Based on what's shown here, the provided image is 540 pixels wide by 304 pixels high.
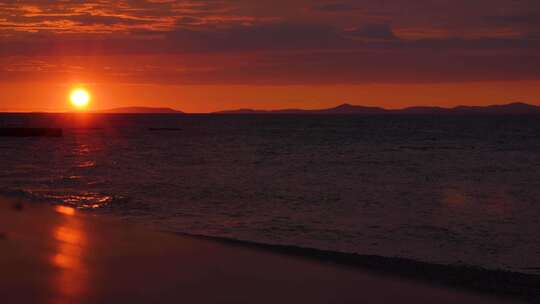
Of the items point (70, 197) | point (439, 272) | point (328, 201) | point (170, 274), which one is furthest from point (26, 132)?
point (170, 274)

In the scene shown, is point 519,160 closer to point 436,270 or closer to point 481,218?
point 481,218

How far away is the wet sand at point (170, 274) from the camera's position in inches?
388

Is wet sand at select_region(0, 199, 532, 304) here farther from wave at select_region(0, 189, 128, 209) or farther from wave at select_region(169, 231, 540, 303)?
wave at select_region(0, 189, 128, 209)

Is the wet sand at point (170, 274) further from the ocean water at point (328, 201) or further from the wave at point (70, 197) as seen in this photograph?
the wave at point (70, 197)

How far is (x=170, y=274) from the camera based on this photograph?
1121 centimetres

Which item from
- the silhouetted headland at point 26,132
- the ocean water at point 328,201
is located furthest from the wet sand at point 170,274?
the silhouetted headland at point 26,132

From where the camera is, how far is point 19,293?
31.0 feet

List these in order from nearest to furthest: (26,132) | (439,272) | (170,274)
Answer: (170,274), (439,272), (26,132)

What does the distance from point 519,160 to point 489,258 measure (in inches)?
1733

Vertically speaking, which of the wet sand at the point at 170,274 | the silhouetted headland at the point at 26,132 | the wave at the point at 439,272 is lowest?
the silhouetted headland at the point at 26,132

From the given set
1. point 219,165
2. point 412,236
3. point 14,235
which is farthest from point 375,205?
point 219,165

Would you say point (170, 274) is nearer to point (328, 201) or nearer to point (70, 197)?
point (328, 201)

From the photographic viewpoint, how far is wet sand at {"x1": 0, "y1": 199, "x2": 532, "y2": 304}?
388 inches

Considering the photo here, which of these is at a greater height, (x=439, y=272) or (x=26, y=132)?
(x=439, y=272)
